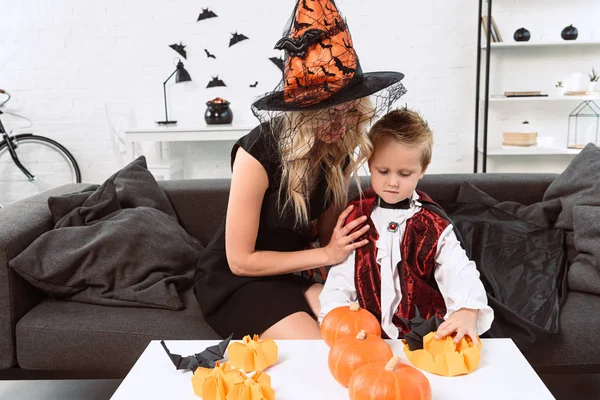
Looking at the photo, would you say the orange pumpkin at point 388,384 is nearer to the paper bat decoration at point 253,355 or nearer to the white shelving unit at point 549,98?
the paper bat decoration at point 253,355

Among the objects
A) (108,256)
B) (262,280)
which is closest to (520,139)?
(262,280)

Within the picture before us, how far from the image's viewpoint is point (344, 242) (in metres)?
1.61

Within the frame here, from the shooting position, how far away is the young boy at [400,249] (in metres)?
1.52

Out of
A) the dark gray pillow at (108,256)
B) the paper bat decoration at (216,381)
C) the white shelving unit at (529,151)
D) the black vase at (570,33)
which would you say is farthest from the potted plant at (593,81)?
the paper bat decoration at (216,381)

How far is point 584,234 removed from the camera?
2025 mm

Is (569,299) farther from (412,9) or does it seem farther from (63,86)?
(63,86)

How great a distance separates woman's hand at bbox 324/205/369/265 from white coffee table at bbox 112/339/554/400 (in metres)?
0.39

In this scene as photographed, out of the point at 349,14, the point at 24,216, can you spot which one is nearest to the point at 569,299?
the point at 24,216

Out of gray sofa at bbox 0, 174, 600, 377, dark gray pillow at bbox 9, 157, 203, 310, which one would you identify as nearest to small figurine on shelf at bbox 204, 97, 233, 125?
dark gray pillow at bbox 9, 157, 203, 310

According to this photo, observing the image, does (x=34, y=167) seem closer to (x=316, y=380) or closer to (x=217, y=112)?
(x=217, y=112)

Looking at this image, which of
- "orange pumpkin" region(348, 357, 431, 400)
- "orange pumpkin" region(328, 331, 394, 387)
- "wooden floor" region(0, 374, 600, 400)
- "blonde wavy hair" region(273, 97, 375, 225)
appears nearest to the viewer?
"orange pumpkin" region(348, 357, 431, 400)

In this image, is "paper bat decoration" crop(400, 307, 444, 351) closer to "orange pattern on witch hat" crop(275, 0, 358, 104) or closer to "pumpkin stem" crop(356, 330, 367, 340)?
"pumpkin stem" crop(356, 330, 367, 340)

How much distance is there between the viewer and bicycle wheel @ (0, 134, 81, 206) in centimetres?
476

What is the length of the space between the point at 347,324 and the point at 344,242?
0.34m
